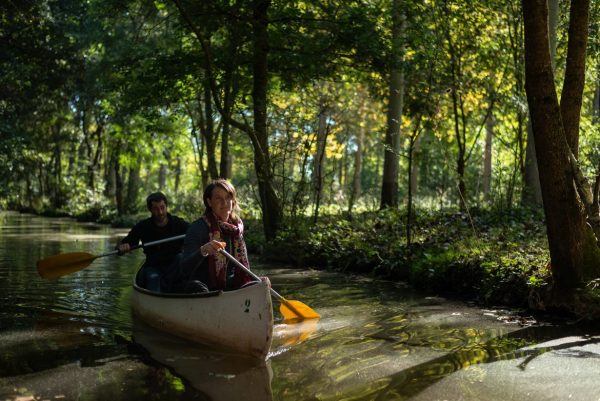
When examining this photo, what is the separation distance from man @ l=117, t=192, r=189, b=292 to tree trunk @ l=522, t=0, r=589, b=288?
4775 millimetres

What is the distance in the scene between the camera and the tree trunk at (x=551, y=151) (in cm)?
695

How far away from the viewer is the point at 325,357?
616 centimetres

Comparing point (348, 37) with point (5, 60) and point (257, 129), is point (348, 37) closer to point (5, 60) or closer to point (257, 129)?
point (257, 129)

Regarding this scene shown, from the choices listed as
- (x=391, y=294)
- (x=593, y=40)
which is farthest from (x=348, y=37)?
(x=391, y=294)

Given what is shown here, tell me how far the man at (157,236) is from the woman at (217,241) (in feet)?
5.17

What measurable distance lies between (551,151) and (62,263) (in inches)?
276

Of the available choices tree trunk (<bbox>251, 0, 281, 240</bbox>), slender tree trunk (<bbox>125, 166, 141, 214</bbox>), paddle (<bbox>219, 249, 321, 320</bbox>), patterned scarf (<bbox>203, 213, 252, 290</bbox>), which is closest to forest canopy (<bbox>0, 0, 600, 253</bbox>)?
tree trunk (<bbox>251, 0, 281, 240</bbox>)

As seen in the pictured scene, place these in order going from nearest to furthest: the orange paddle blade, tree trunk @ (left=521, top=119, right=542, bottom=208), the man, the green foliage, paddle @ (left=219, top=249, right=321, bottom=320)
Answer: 1. the orange paddle blade
2. paddle @ (left=219, top=249, right=321, bottom=320)
3. the man
4. the green foliage
5. tree trunk @ (left=521, top=119, right=542, bottom=208)

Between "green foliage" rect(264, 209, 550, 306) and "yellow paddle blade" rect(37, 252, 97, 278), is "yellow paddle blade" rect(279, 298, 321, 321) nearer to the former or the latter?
"green foliage" rect(264, 209, 550, 306)

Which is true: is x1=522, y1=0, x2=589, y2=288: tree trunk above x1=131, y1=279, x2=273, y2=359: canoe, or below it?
above

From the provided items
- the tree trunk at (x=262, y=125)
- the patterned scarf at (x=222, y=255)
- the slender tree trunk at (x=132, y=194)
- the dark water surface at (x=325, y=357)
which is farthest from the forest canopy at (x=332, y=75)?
the slender tree trunk at (x=132, y=194)

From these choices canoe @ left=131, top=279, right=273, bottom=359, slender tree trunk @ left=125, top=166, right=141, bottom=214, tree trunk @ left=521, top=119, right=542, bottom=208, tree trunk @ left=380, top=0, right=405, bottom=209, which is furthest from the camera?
slender tree trunk @ left=125, top=166, right=141, bottom=214

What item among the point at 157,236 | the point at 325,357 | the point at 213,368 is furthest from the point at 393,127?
the point at 213,368

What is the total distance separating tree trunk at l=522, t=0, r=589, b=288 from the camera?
6.95 metres
